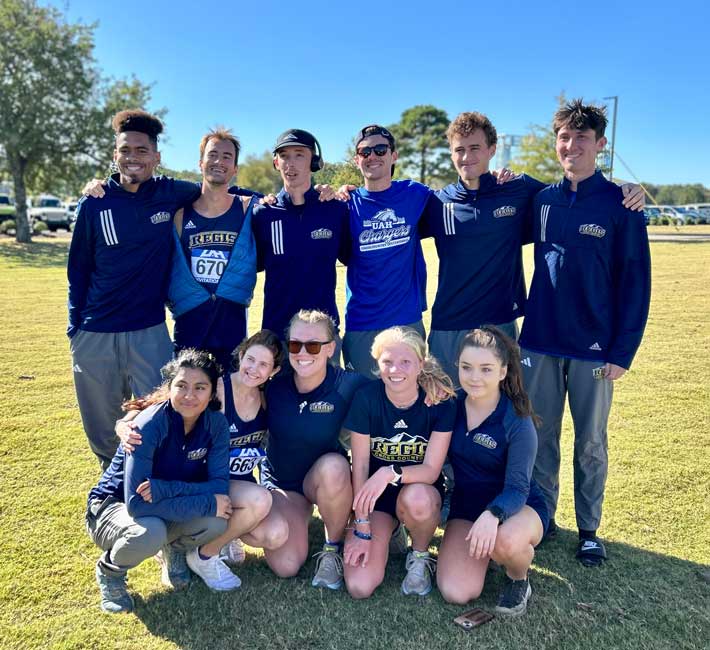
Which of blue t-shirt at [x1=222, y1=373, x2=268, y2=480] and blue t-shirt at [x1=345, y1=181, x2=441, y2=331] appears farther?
blue t-shirt at [x1=345, y1=181, x2=441, y2=331]

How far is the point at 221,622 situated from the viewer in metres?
3.37

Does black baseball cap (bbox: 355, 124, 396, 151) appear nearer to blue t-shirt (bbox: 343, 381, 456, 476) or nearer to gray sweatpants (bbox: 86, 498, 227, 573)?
blue t-shirt (bbox: 343, 381, 456, 476)

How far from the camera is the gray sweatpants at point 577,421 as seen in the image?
13.7ft

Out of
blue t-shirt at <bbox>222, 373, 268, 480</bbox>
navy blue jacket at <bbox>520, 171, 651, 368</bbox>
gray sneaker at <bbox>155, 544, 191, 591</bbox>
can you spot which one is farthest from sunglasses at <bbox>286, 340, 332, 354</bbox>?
navy blue jacket at <bbox>520, 171, 651, 368</bbox>

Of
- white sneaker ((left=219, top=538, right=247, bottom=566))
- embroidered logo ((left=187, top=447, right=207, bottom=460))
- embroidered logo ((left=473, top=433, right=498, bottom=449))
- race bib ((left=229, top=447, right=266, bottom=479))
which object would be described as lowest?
white sneaker ((left=219, top=538, right=247, bottom=566))

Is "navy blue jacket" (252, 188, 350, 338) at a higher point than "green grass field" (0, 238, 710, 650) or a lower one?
higher

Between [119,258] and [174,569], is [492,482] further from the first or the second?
[119,258]

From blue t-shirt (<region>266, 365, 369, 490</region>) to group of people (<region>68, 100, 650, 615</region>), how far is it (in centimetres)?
1

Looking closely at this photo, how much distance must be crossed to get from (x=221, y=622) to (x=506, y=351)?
2250 millimetres

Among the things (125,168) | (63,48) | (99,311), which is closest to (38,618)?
(99,311)

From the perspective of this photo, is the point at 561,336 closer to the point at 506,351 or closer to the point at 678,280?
the point at 506,351

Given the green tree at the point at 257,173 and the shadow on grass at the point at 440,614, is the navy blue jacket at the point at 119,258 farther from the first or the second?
the green tree at the point at 257,173

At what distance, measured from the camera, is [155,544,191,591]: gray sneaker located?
3.75m

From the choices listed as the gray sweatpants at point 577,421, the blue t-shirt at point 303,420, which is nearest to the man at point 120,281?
the blue t-shirt at point 303,420
